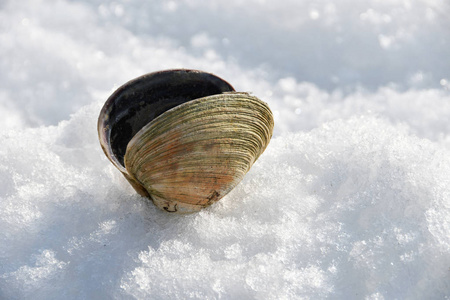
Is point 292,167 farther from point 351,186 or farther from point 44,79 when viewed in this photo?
point 44,79

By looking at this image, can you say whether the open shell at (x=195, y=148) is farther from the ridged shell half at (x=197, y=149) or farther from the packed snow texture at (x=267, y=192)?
the packed snow texture at (x=267, y=192)

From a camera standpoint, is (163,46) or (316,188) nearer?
(316,188)

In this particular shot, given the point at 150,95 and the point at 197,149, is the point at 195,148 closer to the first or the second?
the point at 197,149

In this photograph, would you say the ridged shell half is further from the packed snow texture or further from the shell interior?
the shell interior

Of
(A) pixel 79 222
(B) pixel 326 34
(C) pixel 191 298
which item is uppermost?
(B) pixel 326 34

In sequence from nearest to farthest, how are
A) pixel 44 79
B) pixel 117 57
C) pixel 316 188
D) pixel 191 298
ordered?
1. pixel 191 298
2. pixel 316 188
3. pixel 44 79
4. pixel 117 57

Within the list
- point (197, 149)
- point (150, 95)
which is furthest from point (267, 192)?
point (150, 95)

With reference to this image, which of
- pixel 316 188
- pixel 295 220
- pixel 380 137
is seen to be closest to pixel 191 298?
pixel 295 220
